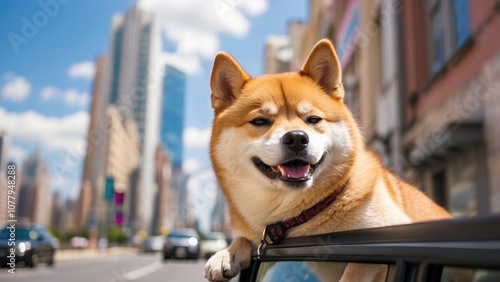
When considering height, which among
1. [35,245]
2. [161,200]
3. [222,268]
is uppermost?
[222,268]

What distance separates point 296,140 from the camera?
225 cm

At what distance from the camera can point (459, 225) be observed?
91cm

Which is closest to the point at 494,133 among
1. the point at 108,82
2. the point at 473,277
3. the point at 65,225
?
the point at 473,277

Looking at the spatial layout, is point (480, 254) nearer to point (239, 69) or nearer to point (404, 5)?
point (239, 69)

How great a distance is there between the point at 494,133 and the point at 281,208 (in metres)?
8.43

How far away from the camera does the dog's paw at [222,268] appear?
229 centimetres

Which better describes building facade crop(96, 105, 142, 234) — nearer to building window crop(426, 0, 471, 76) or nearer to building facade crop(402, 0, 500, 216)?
building facade crop(402, 0, 500, 216)

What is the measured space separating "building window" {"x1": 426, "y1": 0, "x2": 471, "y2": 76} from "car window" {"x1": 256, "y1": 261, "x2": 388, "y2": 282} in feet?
33.1

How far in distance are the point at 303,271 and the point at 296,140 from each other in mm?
569

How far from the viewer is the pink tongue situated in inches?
93.1

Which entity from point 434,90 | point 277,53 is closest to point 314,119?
point 434,90

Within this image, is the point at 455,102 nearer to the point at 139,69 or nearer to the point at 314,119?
the point at 314,119

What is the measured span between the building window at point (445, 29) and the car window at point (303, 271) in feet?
33.1

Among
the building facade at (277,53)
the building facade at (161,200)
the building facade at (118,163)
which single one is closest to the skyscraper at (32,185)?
the building facade at (118,163)
